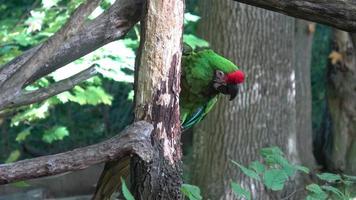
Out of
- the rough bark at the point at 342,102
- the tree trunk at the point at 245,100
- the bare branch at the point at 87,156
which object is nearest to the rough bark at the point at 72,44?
the bare branch at the point at 87,156

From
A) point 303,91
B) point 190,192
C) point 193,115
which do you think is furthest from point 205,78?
point 303,91

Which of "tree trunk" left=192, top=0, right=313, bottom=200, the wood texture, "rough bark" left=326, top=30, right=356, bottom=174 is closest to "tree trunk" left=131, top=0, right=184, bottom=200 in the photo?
the wood texture

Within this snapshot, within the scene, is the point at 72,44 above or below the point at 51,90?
above

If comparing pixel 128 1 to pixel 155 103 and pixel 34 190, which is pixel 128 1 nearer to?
pixel 155 103

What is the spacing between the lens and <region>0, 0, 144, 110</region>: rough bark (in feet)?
7.26

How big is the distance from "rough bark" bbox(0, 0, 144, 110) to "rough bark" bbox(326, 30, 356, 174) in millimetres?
4464

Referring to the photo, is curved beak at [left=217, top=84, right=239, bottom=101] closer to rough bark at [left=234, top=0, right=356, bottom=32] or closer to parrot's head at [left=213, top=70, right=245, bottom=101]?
parrot's head at [left=213, top=70, right=245, bottom=101]

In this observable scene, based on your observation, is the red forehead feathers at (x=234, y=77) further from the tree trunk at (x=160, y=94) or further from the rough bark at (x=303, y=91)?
the rough bark at (x=303, y=91)

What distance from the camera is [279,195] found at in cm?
531

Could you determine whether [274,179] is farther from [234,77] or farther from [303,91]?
[303,91]

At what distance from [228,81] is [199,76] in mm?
171

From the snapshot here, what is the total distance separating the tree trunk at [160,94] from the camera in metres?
2.07

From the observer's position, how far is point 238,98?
5.20m

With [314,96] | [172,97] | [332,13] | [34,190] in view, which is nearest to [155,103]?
[172,97]
